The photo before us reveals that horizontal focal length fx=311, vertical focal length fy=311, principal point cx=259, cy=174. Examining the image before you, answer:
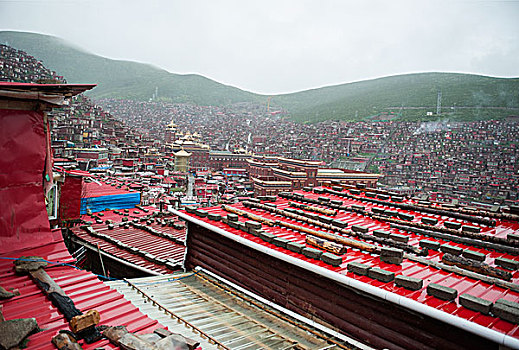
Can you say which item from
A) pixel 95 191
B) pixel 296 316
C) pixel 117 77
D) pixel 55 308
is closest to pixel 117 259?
pixel 55 308

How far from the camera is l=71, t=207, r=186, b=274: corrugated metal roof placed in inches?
354

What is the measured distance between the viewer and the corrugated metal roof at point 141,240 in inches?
354

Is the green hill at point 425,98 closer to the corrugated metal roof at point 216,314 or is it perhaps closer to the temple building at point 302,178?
the temple building at point 302,178

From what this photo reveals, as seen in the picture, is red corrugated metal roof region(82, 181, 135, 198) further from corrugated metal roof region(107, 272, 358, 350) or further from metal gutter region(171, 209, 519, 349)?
metal gutter region(171, 209, 519, 349)

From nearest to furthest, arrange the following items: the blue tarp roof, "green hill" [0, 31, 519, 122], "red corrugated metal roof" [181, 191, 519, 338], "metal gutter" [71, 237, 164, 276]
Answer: "red corrugated metal roof" [181, 191, 519, 338] → "metal gutter" [71, 237, 164, 276] → the blue tarp roof → "green hill" [0, 31, 519, 122]

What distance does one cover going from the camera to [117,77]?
15538cm

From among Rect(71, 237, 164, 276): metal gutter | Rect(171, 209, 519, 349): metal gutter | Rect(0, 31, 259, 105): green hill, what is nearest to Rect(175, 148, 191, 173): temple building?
Rect(71, 237, 164, 276): metal gutter

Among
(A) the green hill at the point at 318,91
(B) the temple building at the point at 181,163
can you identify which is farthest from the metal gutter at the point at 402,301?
(A) the green hill at the point at 318,91

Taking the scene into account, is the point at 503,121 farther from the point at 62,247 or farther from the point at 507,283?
the point at 62,247

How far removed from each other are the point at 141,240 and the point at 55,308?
7.35 meters

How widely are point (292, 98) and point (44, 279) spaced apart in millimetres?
131881

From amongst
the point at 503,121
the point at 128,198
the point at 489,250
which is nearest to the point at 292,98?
the point at 503,121

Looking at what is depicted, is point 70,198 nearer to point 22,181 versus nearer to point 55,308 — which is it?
point 22,181

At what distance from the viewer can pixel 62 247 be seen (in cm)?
561
